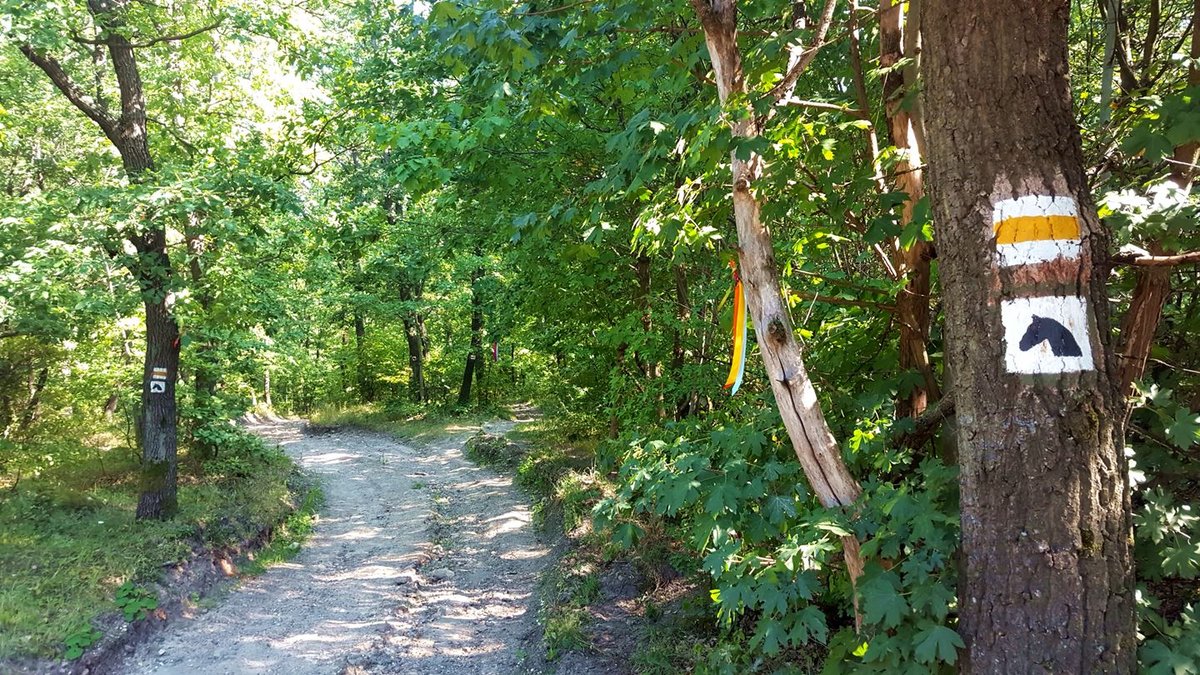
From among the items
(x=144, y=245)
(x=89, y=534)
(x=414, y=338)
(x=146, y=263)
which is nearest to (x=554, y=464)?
(x=89, y=534)

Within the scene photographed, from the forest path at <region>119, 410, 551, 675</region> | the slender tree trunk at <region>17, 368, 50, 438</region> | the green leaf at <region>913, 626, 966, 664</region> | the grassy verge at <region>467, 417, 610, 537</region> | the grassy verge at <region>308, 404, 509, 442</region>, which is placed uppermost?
the slender tree trunk at <region>17, 368, 50, 438</region>

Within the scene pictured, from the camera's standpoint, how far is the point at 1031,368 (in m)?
1.74

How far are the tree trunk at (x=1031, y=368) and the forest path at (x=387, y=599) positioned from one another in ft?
15.3

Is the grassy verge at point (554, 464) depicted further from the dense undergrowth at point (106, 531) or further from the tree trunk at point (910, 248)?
the tree trunk at point (910, 248)

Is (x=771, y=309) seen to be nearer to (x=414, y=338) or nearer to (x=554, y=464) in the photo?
(x=554, y=464)

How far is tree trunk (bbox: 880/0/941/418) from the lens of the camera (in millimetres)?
2879

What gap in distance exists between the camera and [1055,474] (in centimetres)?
171

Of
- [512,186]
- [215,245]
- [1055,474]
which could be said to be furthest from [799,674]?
[215,245]

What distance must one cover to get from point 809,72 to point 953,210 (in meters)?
2.88

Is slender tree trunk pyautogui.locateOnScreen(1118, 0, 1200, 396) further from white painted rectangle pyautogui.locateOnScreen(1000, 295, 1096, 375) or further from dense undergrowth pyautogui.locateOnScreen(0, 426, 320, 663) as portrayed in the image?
dense undergrowth pyautogui.locateOnScreen(0, 426, 320, 663)

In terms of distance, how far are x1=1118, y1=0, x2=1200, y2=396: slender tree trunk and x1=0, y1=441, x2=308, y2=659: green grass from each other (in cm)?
712

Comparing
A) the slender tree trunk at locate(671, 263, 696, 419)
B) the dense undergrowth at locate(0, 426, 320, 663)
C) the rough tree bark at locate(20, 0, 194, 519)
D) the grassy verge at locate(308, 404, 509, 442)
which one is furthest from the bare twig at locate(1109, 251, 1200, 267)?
the grassy verge at locate(308, 404, 509, 442)

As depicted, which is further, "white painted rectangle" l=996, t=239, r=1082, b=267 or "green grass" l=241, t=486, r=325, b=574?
"green grass" l=241, t=486, r=325, b=574

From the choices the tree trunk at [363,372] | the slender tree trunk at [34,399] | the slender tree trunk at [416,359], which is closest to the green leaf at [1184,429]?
the slender tree trunk at [34,399]
